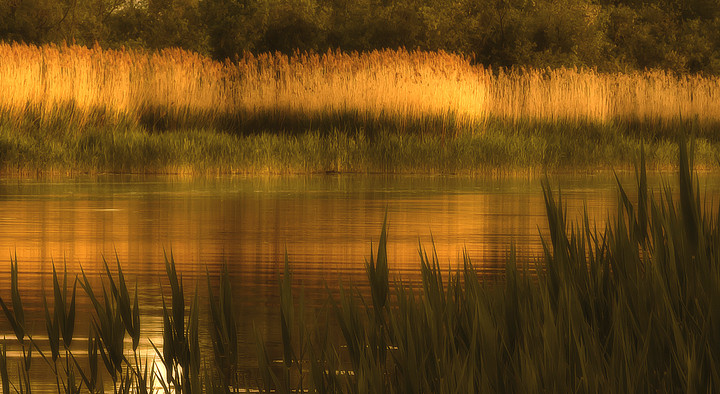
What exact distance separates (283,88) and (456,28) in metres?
20.5

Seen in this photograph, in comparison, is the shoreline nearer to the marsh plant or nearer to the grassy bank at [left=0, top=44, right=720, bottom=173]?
the grassy bank at [left=0, top=44, right=720, bottom=173]

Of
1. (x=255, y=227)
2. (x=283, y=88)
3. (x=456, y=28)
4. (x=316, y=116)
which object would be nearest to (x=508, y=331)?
(x=255, y=227)

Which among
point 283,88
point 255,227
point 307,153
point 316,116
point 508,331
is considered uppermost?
point 283,88

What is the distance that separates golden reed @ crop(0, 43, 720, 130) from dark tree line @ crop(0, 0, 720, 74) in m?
9.95

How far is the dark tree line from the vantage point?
46.3m

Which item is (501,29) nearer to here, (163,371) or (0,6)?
(0,6)

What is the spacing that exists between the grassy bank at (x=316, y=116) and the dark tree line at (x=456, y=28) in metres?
9.86

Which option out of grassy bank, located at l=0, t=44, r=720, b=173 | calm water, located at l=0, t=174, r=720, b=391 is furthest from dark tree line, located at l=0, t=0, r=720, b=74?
calm water, located at l=0, t=174, r=720, b=391

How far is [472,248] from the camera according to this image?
36.3 feet

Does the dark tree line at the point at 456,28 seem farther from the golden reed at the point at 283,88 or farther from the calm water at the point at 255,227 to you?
the calm water at the point at 255,227

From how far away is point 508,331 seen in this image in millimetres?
4918

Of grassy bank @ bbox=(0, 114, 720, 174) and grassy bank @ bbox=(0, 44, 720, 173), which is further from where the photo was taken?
grassy bank @ bbox=(0, 44, 720, 173)

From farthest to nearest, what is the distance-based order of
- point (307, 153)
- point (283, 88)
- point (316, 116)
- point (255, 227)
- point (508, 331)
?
point (283, 88), point (316, 116), point (307, 153), point (255, 227), point (508, 331)

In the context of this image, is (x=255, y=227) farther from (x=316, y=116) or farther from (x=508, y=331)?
(x=316, y=116)
